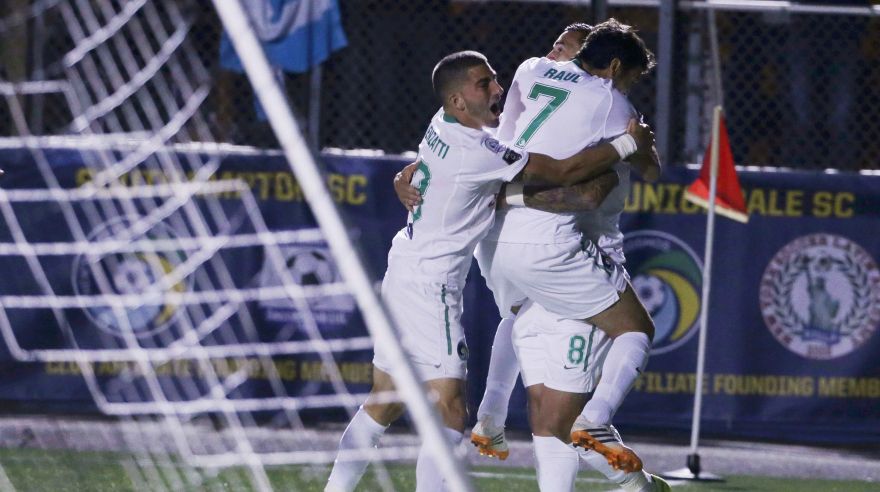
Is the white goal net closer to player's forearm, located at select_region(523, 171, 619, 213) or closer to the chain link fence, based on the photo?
the chain link fence

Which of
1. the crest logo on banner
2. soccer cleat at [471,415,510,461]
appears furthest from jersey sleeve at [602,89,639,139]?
the crest logo on banner

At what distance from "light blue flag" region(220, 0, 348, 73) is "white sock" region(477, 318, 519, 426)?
3.54 metres

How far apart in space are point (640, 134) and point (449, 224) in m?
0.79

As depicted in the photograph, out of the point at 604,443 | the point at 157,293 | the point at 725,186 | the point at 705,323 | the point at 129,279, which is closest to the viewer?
the point at 604,443

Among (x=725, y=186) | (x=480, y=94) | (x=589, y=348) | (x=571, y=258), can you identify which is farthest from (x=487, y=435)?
(x=725, y=186)

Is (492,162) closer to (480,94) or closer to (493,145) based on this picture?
(493,145)

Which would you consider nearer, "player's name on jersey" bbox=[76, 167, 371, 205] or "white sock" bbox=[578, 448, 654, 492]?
"white sock" bbox=[578, 448, 654, 492]

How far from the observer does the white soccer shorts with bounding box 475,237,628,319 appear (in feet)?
18.8

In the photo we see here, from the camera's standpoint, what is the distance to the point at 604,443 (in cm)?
541

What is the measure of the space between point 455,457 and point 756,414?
6611 millimetres

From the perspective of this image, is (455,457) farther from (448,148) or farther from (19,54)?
(19,54)

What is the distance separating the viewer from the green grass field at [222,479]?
6805mm

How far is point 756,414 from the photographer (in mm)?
9109

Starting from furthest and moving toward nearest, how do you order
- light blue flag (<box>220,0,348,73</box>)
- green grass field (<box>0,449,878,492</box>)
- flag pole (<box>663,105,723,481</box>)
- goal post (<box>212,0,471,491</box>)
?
light blue flag (<box>220,0,348,73</box>)
flag pole (<box>663,105,723,481</box>)
green grass field (<box>0,449,878,492</box>)
goal post (<box>212,0,471,491</box>)
